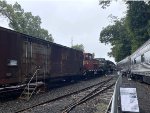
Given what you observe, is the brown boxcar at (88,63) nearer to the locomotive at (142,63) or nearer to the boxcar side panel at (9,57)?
the locomotive at (142,63)

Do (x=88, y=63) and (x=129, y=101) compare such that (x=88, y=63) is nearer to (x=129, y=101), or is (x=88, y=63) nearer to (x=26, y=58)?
(x=26, y=58)

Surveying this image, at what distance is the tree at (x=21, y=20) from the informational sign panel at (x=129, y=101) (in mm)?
61228

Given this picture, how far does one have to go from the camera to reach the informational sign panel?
10.4 metres

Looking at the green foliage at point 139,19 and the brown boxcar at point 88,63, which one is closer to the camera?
the brown boxcar at point 88,63

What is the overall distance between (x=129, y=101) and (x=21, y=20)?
224ft

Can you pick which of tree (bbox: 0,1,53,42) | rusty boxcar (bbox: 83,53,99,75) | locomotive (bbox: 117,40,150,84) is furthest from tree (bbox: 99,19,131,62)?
locomotive (bbox: 117,40,150,84)

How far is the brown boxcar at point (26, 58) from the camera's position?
16.7 meters

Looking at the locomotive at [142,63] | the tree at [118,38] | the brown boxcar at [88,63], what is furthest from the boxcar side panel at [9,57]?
the tree at [118,38]

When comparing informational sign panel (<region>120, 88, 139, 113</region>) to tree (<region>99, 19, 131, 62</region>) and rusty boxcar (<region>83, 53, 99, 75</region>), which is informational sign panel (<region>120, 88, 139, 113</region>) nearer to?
rusty boxcar (<region>83, 53, 99, 75</region>)

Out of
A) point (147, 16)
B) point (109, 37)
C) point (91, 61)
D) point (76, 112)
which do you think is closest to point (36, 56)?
point (76, 112)

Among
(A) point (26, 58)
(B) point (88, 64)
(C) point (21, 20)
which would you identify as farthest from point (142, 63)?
(C) point (21, 20)

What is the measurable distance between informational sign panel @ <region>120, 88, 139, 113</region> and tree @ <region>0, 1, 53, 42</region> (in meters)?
61.2

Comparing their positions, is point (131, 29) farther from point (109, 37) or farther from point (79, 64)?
point (109, 37)

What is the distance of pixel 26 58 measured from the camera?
63.8 feet
